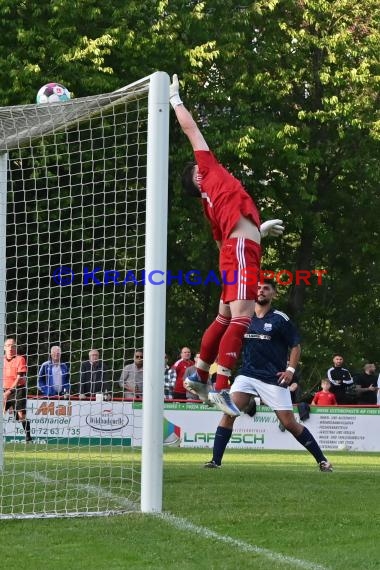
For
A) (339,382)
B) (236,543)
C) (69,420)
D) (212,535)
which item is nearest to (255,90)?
(339,382)

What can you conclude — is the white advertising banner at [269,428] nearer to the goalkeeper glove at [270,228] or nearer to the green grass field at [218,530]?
the green grass field at [218,530]

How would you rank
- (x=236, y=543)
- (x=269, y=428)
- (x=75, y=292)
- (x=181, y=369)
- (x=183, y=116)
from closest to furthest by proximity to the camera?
(x=236, y=543), (x=183, y=116), (x=75, y=292), (x=269, y=428), (x=181, y=369)

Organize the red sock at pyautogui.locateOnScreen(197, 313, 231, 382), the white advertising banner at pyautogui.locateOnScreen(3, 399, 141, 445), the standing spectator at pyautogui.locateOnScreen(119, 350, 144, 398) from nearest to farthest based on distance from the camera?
the red sock at pyautogui.locateOnScreen(197, 313, 231, 382) → the standing spectator at pyautogui.locateOnScreen(119, 350, 144, 398) → the white advertising banner at pyautogui.locateOnScreen(3, 399, 141, 445)

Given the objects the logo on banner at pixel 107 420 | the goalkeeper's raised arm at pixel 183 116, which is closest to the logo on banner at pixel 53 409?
the logo on banner at pixel 107 420

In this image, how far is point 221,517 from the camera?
8914mm

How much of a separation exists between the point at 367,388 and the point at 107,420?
7609mm

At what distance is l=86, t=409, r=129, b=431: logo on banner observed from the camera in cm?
1908

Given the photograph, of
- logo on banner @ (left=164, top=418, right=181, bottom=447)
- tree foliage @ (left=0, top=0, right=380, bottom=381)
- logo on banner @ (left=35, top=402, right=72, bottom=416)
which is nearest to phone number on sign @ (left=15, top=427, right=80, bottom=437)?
logo on banner @ (left=35, top=402, right=72, bottom=416)

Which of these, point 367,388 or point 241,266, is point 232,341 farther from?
point 367,388

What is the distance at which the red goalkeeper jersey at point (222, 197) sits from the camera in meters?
9.84

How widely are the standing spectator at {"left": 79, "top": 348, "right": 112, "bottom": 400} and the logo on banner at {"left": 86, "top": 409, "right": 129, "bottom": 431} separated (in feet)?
2.48

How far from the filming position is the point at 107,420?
19938 millimetres

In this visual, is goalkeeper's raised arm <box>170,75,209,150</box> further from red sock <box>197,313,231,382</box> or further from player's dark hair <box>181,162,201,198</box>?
red sock <box>197,313,231,382</box>

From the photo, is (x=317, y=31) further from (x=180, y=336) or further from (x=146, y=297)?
(x=146, y=297)
